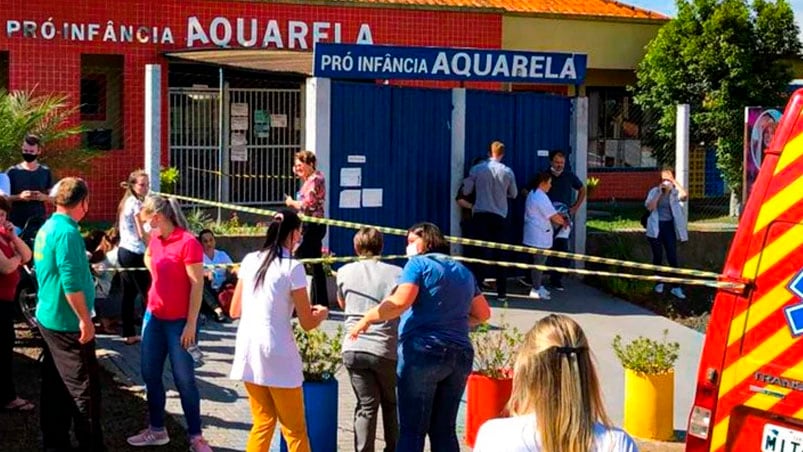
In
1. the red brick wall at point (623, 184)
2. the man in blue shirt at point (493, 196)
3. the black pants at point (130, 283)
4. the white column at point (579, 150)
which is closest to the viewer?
the black pants at point (130, 283)

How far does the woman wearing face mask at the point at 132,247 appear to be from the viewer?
439 inches

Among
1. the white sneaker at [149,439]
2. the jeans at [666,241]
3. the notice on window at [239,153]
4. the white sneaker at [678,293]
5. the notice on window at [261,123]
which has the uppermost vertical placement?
the notice on window at [261,123]

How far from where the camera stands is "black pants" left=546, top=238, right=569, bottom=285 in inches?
595

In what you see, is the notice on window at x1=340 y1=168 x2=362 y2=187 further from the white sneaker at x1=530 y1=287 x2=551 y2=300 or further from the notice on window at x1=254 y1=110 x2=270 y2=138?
the notice on window at x1=254 y1=110 x2=270 y2=138

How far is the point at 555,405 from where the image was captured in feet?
13.3

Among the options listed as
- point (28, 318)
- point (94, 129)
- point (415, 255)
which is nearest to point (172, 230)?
point (415, 255)

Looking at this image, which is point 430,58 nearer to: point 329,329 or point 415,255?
point 329,329

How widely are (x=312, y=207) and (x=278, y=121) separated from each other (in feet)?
29.4

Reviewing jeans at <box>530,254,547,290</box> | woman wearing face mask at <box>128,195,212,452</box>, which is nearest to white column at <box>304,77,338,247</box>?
jeans at <box>530,254,547,290</box>

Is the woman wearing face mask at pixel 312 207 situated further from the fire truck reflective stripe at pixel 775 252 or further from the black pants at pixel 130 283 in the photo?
the fire truck reflective stripe at pixel 775 252

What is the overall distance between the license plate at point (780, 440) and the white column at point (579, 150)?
411 inches

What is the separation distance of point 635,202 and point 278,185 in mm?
8143

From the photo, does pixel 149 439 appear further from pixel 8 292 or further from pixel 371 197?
pixel 371 197

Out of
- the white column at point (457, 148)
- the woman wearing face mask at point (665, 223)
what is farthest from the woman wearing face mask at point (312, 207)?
the woman wearing face mask at point (665, 223)
